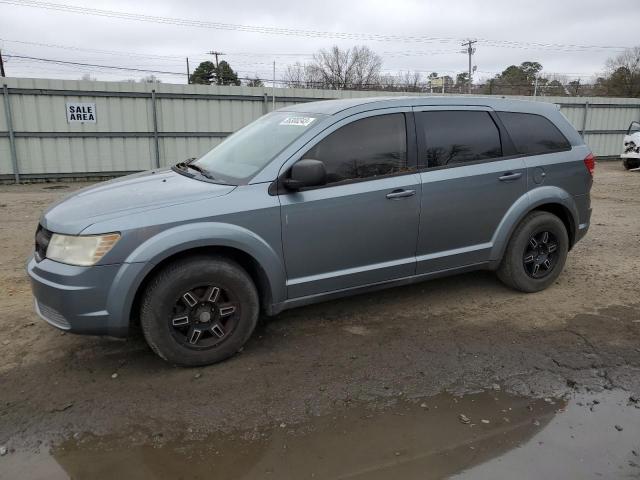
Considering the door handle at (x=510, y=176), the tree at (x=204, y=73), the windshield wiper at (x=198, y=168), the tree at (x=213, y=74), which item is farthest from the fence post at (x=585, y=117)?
the tree at (x=204, y=73)

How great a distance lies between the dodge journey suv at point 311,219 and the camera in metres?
3.36

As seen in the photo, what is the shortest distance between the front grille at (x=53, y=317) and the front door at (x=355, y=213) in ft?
4.92

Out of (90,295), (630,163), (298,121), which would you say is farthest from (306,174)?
(630,163)

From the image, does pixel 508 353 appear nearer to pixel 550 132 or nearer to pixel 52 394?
pixel 550 132

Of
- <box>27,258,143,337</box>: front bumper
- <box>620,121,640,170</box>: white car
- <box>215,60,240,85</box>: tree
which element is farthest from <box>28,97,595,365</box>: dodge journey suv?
<box>215,60,240,85</box>: tree

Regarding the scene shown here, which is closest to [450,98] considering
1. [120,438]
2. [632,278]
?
[632,278]

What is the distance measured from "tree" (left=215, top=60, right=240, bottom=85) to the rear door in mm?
49696

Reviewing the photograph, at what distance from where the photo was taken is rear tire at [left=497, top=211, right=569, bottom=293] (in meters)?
4.85

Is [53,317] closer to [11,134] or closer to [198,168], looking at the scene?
[198,168]

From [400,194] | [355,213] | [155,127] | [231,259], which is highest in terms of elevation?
[155,127]

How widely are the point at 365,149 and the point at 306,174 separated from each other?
2.29 ft

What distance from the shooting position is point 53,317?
3430mm

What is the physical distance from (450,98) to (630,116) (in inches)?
772

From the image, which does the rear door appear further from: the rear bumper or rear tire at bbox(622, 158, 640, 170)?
rear tire at bbox(622, 158, 640, 170)
